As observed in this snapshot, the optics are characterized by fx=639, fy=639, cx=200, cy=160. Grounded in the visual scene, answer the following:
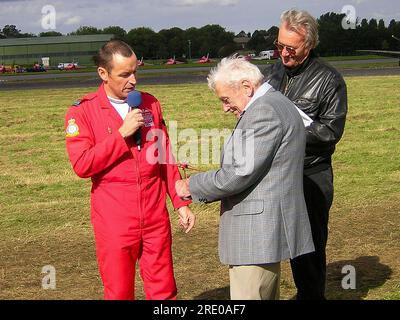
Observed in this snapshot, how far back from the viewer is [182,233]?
775cm

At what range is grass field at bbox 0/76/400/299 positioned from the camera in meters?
6.04

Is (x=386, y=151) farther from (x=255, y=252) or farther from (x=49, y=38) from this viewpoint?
(x=49, y=38)

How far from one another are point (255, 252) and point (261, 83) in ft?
2.94

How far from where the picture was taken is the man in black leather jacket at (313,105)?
14.1 ft

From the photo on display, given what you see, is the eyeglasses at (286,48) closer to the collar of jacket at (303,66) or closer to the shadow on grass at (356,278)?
the collar of jacket at (303,66)

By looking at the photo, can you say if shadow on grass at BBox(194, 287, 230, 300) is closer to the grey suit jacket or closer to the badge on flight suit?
the grey suit jacket

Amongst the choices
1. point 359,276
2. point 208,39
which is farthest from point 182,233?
point 208,39

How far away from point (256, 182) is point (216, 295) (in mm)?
2642

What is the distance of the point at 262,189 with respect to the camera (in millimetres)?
3354

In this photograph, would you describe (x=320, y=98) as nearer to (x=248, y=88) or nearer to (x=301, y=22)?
(x=301, y=22)

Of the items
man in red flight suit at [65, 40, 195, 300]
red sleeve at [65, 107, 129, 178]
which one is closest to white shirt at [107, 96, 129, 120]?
man in red flight suit at [65, 40, 195, 300]

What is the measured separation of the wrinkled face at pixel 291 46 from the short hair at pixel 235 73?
984 mm

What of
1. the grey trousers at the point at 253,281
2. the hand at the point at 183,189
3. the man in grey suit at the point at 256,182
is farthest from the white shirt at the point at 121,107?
the grey trousers at the point at 253,281
